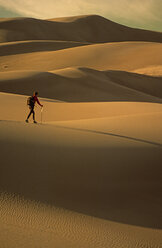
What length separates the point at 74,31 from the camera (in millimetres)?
122438

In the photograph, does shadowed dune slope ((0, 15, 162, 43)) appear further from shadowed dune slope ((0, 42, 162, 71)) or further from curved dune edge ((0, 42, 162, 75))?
curved dune edge ((0, 42, 162, 75))

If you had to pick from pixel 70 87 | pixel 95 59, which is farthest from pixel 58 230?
pixel 95 59

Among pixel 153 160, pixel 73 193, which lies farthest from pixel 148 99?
pixel 73 193

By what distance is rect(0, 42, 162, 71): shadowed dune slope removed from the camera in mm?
50000

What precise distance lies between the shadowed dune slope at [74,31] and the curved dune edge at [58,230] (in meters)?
99.1

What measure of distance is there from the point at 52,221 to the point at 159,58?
1912 inches

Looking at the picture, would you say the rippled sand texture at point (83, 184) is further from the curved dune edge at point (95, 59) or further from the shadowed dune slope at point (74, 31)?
the shadowed dune slope at point (74, 31)

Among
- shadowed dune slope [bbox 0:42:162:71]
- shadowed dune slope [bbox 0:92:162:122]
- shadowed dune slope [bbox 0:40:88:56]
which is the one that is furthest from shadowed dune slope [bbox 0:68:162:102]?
shadowed dune slope [bbox 0:40:88:56]

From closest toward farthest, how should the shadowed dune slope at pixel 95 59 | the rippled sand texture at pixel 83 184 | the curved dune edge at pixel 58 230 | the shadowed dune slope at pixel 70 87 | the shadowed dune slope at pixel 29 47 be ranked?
the curved dune edge at pixel 58 230 < the rippled sand texture at pixel 83 184 < the shadowed dune slope at pixel 70 87 < the shadowed dune slope at pixel 95 59 < the shadowed dune slope at pixel 29 47

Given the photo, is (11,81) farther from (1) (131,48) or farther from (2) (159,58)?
(1) (131,48)

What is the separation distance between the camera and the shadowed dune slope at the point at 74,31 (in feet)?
354

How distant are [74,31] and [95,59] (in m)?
72.6

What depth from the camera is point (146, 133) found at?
874 cm

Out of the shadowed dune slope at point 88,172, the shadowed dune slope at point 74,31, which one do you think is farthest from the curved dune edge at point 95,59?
the shadowed dune slope at point 74,31
